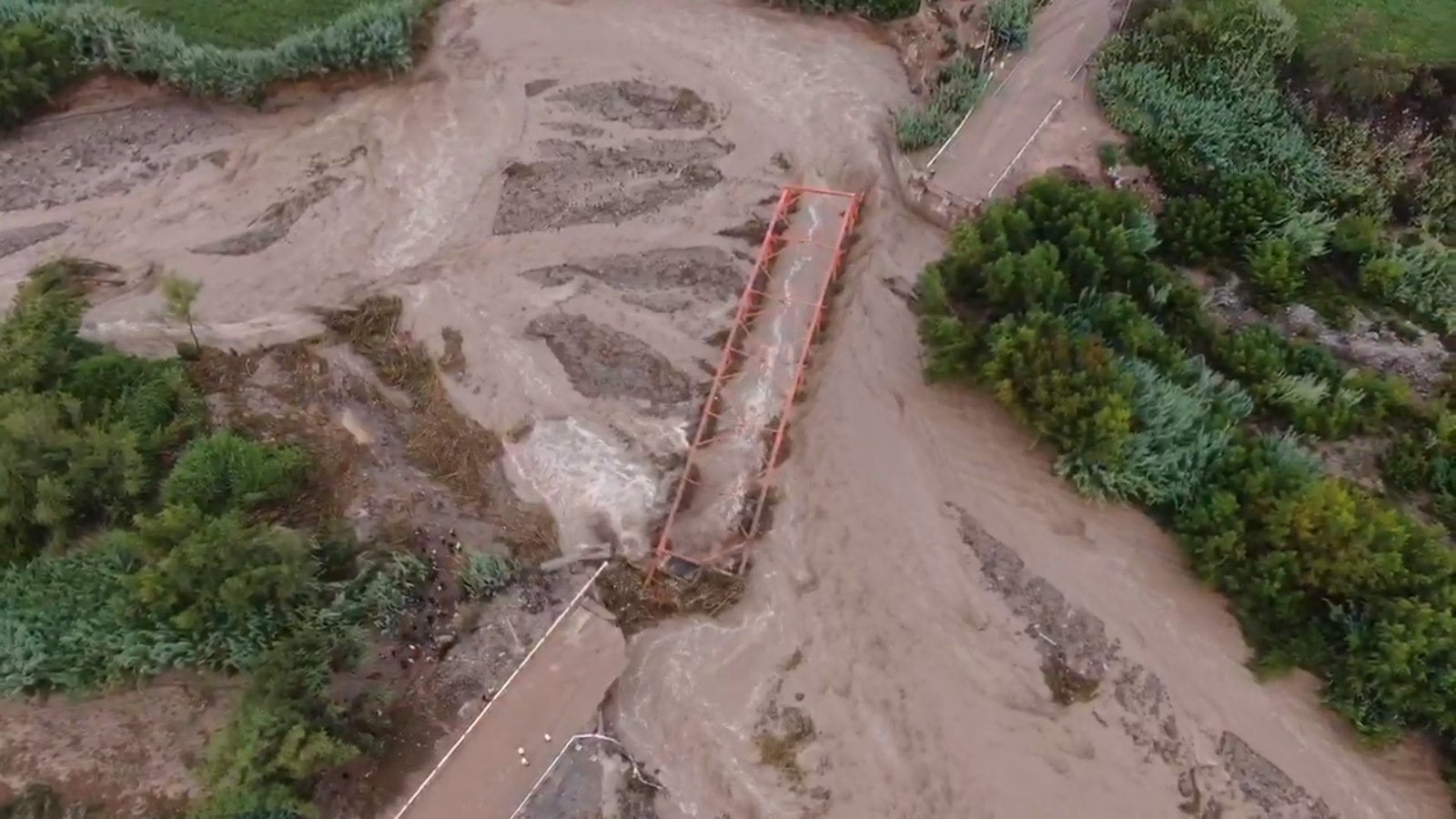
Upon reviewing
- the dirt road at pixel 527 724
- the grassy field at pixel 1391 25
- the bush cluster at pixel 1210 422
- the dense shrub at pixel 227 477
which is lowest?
the dirt road at pixel 527 724

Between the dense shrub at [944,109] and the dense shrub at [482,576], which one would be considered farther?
the dense shrub at [944,109]

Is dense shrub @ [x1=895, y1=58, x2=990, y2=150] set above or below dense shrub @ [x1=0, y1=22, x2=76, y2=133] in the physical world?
above

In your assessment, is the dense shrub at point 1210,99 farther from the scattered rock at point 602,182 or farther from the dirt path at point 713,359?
the scattered rock at point 602,182

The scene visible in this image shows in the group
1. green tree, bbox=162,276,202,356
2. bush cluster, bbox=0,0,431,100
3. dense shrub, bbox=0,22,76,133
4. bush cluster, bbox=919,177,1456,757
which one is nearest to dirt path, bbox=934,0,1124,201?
bush cluster, bbox=919,177,1456,757

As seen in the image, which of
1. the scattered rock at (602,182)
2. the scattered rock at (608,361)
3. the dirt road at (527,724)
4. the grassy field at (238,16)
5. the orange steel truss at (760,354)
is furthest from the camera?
the grassy field at (238,16)

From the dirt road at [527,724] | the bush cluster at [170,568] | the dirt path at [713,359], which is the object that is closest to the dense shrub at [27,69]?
the dirt path at [713,359]

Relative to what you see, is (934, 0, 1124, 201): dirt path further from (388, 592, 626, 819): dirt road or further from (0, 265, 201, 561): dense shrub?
(0, 265, 201, 561): dense shrub
